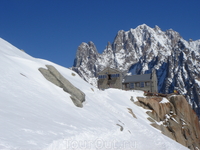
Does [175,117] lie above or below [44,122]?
above

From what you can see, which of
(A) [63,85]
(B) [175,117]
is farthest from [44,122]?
(B) [175,117]

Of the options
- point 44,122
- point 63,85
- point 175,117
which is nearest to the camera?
point 44,122

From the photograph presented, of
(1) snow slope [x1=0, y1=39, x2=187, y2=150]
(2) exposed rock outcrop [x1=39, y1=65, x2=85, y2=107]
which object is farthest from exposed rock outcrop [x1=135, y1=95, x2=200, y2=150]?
(2) exposed rock outcrop [x1=39, y1=65, x2=85, y2=107]

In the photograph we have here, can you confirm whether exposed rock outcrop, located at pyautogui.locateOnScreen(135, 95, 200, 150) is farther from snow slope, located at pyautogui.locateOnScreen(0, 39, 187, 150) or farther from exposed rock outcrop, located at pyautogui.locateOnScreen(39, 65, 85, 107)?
exposed rock outcrop, located at pyautogui.locateOnScreen(39, 65, 85, 107)

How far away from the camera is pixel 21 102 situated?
13.4 meters

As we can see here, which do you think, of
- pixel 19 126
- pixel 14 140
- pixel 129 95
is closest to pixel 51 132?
pixel 19 126

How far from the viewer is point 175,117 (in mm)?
39688

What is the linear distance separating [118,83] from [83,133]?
4721 cm

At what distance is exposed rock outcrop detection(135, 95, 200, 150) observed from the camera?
36634 mm

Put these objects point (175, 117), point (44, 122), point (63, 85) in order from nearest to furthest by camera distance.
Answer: point (44, 122)
point (63, 85)
point (175, 117)

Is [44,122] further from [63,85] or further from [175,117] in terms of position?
[175,117]

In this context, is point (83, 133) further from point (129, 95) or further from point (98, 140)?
point (129, 95)

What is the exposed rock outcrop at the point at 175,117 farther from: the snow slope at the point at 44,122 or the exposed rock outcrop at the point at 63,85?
the exposed rock outcrop at the point at 63,85

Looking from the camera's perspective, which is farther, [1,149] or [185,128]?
[185,128]
